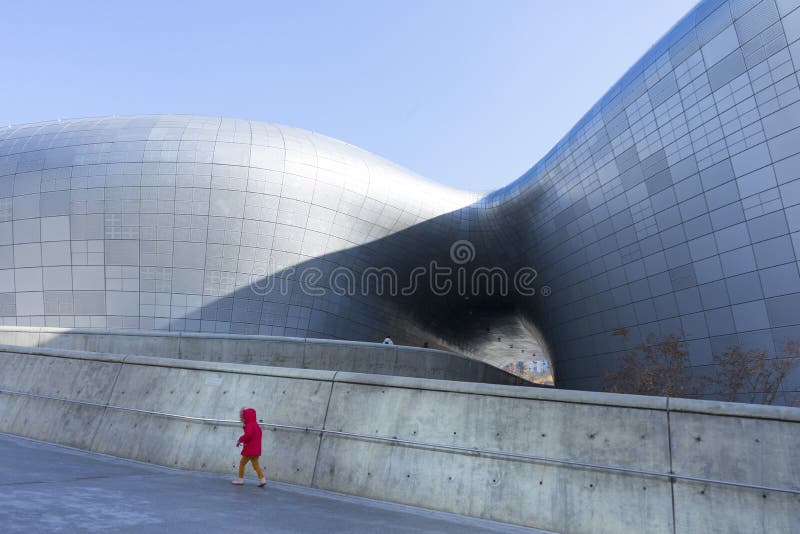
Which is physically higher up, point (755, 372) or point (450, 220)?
point (450, 220)

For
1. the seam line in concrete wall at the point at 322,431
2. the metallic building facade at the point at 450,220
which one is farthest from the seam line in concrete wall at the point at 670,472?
the metallic building facade at the point at 450,220

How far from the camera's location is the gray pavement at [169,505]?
5.74 meters

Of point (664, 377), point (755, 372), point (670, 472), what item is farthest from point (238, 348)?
point (755, 372)

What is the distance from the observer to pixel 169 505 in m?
6.75

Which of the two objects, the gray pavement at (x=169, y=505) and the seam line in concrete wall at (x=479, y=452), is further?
the seam line in concrete wall at (x=479, y=452)

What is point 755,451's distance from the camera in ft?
22.7

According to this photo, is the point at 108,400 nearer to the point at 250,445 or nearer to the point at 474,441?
the point at 250,445

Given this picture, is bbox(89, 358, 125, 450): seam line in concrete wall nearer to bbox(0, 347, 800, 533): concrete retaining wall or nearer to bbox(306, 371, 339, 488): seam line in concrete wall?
bbox(0, 347, 800, 533): concrete retaining wall

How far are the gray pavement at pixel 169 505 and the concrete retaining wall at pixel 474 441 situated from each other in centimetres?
46

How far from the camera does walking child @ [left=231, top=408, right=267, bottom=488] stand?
8.80 m

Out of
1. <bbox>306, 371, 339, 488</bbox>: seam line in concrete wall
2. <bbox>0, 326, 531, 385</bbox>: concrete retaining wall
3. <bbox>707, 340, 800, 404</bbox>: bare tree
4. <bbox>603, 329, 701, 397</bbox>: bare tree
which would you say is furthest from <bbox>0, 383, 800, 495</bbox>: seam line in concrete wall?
<bbox>603, 329, 701, 397</bbox>: bare tree

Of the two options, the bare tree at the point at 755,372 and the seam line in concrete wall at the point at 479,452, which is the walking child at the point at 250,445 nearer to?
the seam line in concrete wall at the point at 479,452

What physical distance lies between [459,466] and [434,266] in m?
34.0

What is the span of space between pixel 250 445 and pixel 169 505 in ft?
7.33
